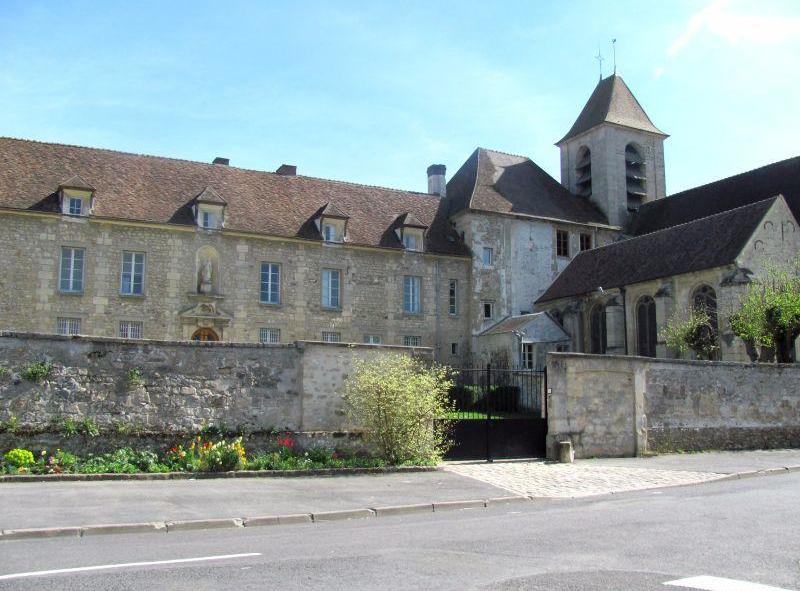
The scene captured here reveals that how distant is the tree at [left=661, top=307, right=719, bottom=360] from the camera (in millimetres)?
26078

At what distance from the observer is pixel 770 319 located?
23375 millimetres

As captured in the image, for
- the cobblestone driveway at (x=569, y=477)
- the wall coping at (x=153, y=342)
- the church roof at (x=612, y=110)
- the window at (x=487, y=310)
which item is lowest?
the cobblestone driveway at (x=569, y=477)

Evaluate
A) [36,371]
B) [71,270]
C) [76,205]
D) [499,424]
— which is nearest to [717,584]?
[499,424]

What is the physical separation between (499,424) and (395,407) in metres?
2.94

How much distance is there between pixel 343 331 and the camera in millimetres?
29938

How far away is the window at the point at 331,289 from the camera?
29906 millimetres

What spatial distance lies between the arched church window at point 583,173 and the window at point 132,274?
78.3ft

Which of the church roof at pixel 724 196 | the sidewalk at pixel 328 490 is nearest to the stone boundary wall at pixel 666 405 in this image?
the sidewalk at pixel 328 490

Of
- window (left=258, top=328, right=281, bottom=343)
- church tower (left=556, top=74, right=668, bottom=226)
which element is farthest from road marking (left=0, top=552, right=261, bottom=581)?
church tower (left=556, top=74, right=668, bottom=226)

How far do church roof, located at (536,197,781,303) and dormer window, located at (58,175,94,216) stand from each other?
62.8 ft

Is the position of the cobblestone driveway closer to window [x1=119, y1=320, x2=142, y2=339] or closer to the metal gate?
the metal gate

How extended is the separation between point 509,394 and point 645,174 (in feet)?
84.2

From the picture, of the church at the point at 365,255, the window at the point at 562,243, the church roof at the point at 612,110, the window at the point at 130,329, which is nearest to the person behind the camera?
the church at the point at 365,255

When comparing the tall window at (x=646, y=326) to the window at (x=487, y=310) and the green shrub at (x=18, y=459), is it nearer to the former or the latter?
the window at (x=487, y=310)
